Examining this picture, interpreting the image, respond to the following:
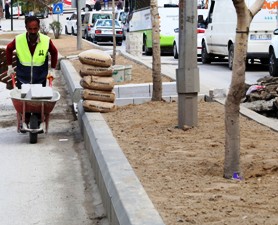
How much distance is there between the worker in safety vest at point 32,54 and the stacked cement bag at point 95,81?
564mm

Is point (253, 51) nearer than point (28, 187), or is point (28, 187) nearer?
point (28, 187)

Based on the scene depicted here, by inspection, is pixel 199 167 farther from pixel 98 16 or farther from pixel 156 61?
pixel 98 16

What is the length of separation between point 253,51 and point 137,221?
19757 millimetres

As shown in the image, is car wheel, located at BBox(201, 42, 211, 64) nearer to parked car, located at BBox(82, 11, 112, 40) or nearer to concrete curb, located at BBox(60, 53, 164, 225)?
concrete curb, located at BBox(60, 53, 164, 225)

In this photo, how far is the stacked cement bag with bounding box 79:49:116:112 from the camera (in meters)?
12.6

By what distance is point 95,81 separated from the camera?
12594mm

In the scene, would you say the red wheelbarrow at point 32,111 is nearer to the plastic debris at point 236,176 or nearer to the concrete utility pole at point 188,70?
the concrete utility pole at point 188,70

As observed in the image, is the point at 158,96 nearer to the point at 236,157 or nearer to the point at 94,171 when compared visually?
the point at 94,171

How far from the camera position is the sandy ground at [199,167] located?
258 inches

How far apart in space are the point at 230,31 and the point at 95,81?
14366 mm

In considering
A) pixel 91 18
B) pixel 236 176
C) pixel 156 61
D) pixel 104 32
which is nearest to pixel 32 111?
pixel 156 61

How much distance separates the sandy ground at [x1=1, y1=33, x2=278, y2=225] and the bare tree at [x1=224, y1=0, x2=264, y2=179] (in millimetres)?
199

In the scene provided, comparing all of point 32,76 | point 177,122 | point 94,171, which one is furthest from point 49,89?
point 94,171

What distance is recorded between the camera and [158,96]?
14414 millimetres
